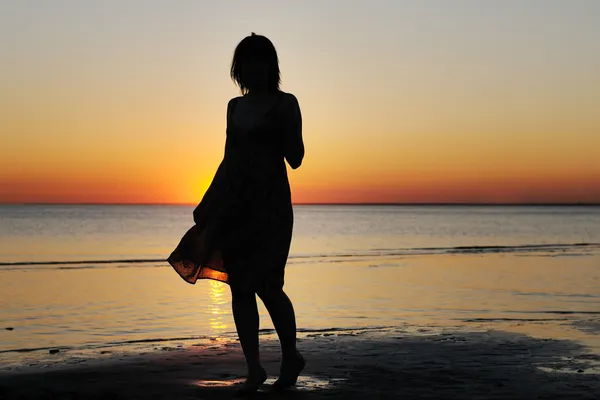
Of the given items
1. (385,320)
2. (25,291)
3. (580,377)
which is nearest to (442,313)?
(385,320)

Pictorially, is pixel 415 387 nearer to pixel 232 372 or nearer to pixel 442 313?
pixel 232 372

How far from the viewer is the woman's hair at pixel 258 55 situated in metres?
5.40

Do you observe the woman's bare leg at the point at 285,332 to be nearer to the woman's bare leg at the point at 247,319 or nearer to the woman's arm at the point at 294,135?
the woman's bare leg at the point at 247,319

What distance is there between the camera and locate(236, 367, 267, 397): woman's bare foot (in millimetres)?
5312

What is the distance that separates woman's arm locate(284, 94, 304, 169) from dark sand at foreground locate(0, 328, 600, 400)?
140cm

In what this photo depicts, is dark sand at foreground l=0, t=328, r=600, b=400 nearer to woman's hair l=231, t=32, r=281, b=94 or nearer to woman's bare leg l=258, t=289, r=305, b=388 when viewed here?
woman's bare leg l=258, t=289, r=305, b=388

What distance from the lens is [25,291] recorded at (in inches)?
551

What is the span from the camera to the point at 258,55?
213 inches

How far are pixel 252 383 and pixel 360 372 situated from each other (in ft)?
3.10

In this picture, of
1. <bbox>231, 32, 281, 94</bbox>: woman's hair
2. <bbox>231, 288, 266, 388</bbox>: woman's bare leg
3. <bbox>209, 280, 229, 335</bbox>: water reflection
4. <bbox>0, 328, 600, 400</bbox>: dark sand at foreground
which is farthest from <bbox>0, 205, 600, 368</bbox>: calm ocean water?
<bbox>231, 32, 281, 94</bbox>: woman's hair

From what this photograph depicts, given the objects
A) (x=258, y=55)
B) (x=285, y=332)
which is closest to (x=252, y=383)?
(x=285, y=332)

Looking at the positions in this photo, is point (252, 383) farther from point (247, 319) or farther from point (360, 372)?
point (360, 372)

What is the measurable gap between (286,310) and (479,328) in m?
3.70

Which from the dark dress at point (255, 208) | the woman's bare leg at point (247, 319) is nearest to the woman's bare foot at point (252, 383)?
the woman's bare leg at point (247, 319)
